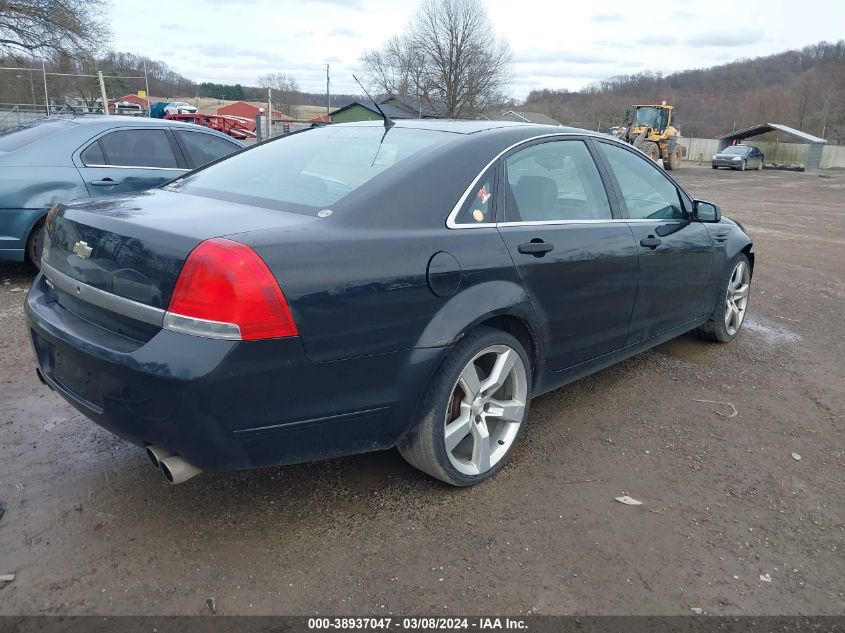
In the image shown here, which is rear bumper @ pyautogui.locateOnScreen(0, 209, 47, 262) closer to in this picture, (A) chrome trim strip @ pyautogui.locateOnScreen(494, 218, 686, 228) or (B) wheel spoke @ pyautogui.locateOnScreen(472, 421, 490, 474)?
(A) chrome trim strip @ pyautogui.locateOnScreen(494, 218, 686, 228)

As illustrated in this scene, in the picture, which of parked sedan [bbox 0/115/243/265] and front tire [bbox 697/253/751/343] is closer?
front tire [bbox 697/253/751/343]

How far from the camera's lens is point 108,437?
324 cm

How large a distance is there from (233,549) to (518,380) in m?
1.42

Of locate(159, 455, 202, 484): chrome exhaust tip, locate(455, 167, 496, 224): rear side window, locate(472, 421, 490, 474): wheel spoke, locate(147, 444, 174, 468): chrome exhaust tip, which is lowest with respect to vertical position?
locate(472, 421, 490, 474): wheel spoke

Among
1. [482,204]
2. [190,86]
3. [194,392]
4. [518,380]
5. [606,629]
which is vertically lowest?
[606,629]

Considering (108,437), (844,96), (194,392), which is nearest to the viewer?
(194,392)

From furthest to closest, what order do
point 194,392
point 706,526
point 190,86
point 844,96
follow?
point 844,96 → point 190,86 → point 706,526 → point 194,392

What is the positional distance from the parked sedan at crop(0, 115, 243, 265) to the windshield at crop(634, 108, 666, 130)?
32315 mm

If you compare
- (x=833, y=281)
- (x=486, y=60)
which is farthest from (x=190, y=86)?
(x=833, y=281)

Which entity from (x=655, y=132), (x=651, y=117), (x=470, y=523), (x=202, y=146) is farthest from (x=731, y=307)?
(x=651, y=117)

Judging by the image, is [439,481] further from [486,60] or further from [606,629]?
[486,60]

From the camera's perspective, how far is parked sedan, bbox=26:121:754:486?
2.13m

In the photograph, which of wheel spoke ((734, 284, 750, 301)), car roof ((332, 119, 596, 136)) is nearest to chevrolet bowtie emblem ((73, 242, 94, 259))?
car roof ((332, 119, 596, 136))

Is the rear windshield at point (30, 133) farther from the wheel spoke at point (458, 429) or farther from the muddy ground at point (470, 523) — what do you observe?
the wheel spoke at point (458, 429)
